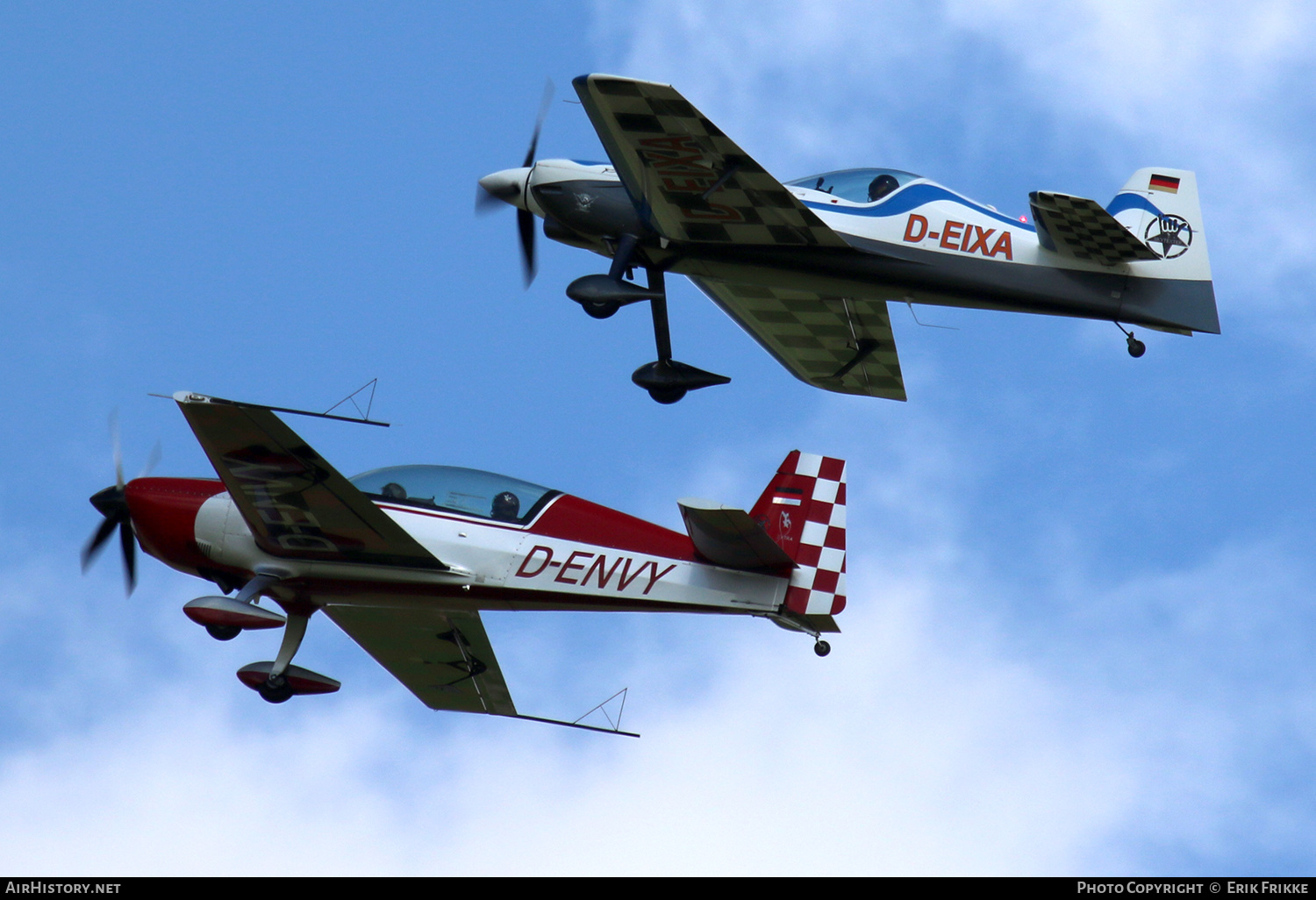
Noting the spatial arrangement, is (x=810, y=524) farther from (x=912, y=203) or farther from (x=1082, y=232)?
(x=1082, y=232)

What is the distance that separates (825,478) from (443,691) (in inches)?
213

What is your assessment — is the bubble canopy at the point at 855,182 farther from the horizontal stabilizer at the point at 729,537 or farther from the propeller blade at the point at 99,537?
the propeller blade at the point at 99,537

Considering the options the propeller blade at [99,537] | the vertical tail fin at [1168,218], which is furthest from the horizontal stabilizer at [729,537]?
the propeller blade at [99,537]

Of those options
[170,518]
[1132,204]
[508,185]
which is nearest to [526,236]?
[508,185]

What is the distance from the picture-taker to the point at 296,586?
1917 centimetres

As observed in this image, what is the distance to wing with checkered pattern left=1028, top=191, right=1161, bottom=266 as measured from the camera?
18.9 m

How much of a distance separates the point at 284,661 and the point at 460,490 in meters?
2.53

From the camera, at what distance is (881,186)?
796 inches

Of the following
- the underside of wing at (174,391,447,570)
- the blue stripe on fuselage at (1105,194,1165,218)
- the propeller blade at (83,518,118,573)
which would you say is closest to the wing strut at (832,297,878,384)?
the blue stripe on fuselage at (1105,194,1165,218)

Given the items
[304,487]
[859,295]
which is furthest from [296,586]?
[859,295]

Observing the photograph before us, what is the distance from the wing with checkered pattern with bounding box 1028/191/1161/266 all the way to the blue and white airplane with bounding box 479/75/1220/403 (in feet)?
0.06

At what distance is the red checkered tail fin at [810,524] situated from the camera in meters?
18.0
